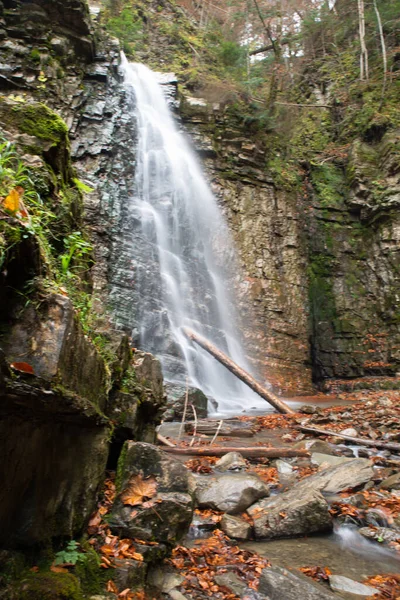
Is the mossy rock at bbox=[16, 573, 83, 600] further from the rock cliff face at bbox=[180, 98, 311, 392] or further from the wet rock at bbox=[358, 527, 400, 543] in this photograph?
the rock cliff face at bbox=[180, 98, 311, 392]

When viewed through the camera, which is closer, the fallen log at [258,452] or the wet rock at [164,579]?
the wet rock at [164,579]

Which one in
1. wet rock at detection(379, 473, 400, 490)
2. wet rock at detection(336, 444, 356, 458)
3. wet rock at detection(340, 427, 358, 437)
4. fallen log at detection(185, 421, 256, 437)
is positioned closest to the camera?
wet rock at detection(379, 473, 400, 490)

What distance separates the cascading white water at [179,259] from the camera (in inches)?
437

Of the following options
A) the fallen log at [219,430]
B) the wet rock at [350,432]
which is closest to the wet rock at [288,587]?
the fallen log at [219,430]

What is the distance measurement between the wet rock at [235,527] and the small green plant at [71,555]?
4.64ft

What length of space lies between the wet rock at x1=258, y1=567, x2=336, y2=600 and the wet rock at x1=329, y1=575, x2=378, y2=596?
0.15 metres

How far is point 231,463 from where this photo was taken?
4777mm

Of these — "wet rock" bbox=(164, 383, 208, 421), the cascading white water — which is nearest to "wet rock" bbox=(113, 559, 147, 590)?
"wet rock" bbox=(164, 383, 208, 421)

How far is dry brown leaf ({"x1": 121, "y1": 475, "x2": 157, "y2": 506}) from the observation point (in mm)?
2561

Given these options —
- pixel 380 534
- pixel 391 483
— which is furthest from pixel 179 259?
pixel 380 534

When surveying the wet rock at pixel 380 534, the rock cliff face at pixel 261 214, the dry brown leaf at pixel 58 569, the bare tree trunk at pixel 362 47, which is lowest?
the wet rock at pixel 380 534

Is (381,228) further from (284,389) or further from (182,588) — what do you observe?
(182,588)

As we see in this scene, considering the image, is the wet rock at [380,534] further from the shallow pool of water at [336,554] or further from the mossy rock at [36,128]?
the mossy rock at [36,128]

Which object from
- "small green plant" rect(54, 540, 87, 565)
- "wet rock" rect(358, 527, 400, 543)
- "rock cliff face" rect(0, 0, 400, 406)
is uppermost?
"rock cliff face" rect(0, 0, 400, 406)
